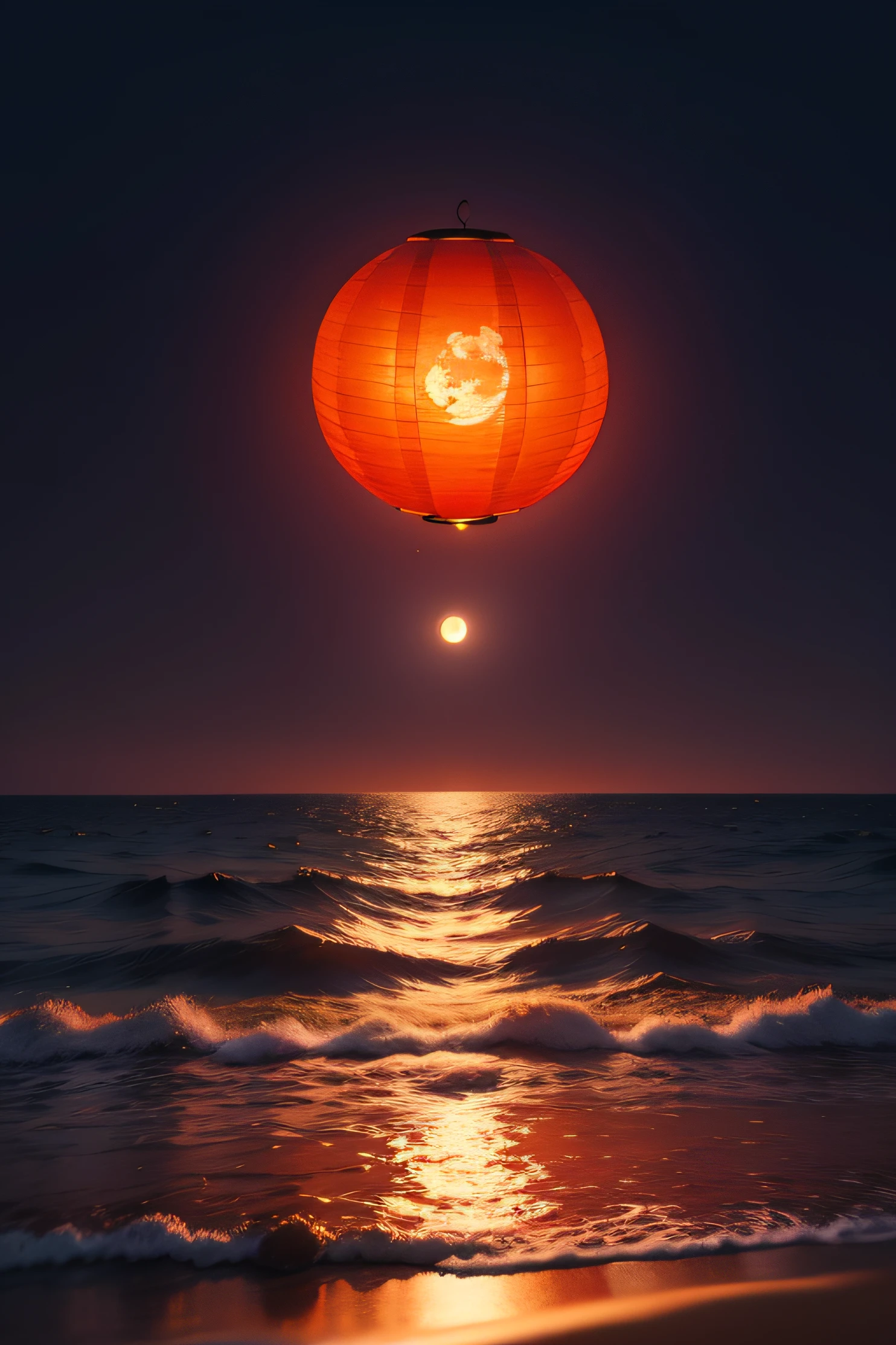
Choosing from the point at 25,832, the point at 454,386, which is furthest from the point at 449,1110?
the point at 25,832

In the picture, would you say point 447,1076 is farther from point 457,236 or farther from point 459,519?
point 457,236

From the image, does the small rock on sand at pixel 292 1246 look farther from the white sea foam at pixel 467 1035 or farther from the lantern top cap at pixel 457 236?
the lantern top cap at pixel 457 236

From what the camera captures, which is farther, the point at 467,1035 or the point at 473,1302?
the point at 467,1035

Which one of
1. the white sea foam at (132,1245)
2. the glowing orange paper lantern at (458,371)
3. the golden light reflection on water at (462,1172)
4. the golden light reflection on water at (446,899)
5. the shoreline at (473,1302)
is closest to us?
the shoreline at (473,1302)

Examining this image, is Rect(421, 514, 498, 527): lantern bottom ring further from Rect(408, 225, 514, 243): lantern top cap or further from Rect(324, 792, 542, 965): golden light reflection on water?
Rect(324, 792, 542, 965): golden light reflection on water

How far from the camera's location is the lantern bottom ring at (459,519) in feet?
14.2

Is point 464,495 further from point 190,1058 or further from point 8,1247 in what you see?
point 190,1058

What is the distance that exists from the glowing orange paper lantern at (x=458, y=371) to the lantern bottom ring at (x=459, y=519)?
1.1 inches

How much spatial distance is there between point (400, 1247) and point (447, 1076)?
2.53 metres

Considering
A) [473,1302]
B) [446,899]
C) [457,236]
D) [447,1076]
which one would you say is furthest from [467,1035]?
[446,899]

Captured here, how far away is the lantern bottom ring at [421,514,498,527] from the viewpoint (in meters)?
4.32

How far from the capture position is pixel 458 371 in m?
3.84

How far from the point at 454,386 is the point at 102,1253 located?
3699 mm

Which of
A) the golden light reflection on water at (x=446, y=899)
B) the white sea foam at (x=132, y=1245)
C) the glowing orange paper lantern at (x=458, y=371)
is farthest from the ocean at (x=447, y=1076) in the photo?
the glowing orange paper lantern at (x=458, y=371)
